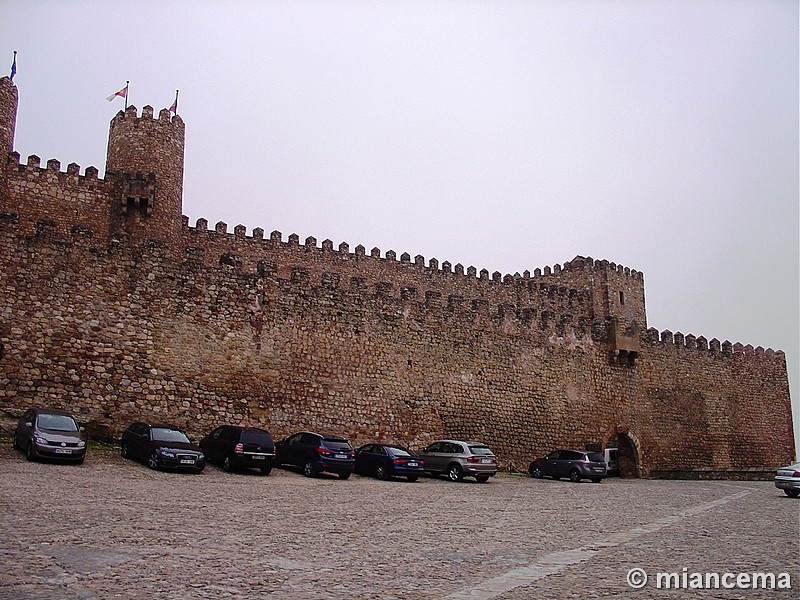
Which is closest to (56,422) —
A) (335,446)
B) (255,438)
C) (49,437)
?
(49,437)

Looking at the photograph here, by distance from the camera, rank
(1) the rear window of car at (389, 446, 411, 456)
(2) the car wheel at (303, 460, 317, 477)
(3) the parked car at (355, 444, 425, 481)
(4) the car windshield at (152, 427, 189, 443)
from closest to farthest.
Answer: (4) the car windshield at (152, 427, 189, 443) < (2) the car wheel at (303, 460, 317, 477) < (3) the parked car at (355, 444, 425, 481) < (1) the rear window of car at (389, 446, 411, 456)

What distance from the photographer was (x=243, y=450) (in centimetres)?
1827

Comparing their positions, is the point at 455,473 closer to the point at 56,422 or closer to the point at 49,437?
the point at 56,422

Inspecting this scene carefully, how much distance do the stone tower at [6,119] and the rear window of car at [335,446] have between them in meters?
15.8

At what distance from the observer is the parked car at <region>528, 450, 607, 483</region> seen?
975 inches

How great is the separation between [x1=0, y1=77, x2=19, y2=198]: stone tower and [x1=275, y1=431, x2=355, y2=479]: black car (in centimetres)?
1492

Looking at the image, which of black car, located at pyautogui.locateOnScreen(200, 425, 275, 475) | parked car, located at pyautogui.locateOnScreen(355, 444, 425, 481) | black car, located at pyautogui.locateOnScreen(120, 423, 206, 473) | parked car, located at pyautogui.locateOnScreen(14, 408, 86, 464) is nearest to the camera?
parked car, located at pyautogui.locateOnScreen(14, 408, 86, 464)

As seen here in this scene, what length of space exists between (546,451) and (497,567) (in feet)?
68.3

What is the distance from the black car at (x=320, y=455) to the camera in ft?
63.2

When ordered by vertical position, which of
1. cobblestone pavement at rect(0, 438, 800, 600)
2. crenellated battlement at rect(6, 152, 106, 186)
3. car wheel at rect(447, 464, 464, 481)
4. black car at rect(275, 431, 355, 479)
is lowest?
cobblestone pavement at rect(0, 438, 800, 600)

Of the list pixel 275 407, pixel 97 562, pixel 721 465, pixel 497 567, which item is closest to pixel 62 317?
pixel 275 407

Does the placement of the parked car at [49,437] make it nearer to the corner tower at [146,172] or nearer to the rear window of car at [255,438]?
the rear window of car at [255,438]

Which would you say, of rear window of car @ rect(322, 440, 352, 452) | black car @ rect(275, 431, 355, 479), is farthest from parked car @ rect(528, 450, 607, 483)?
rear window of car @ rect(322, 440, 352, 452)

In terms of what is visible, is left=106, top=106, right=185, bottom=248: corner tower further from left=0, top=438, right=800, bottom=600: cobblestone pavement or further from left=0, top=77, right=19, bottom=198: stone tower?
left=0, top=438, right=800, bottom=600: cobblestone pavement
